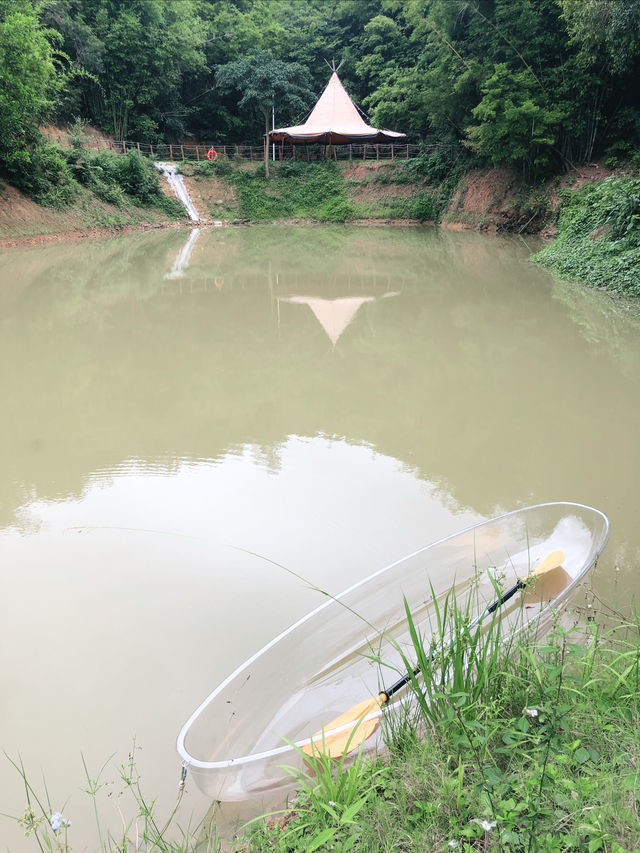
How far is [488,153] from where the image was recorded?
19047 millimetres

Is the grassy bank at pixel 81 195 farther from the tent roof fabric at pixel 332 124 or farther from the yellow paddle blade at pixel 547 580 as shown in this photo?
the yellow paddle blade at pixel 547 580

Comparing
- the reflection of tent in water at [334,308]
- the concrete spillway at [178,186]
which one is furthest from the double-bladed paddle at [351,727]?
the concrete spillway at [178,186]

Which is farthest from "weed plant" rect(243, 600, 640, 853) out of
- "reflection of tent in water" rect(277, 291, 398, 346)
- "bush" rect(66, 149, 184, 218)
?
"bush" rect(66, 149, 184, 218)

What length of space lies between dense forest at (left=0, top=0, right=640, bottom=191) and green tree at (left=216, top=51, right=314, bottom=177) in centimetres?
7

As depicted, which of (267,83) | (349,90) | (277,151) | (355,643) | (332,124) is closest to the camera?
(355,643)

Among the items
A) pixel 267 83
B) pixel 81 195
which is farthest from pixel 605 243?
pixel 267 83

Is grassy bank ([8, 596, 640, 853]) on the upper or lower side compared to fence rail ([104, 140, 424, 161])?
lower

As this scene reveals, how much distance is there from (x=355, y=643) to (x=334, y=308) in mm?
7351

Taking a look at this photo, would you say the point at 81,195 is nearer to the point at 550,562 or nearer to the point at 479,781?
the point at 550,562

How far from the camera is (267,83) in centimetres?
2569

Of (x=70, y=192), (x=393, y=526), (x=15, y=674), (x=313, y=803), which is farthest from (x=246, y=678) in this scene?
(x=70, y=192)

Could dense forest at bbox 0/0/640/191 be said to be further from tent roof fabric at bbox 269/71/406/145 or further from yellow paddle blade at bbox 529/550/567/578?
yellow paddle blade at bbox 529/550/567/578

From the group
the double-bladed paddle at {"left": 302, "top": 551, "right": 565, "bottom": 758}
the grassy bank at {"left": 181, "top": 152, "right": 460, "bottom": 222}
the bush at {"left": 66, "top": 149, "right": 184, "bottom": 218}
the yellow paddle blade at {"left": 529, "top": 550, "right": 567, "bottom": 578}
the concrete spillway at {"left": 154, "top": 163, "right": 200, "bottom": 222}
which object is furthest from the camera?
the concrete spillway at {"left": 154, "top": 163, "right": 200, "bottom": 222}

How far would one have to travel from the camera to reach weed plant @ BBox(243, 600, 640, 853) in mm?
1344
